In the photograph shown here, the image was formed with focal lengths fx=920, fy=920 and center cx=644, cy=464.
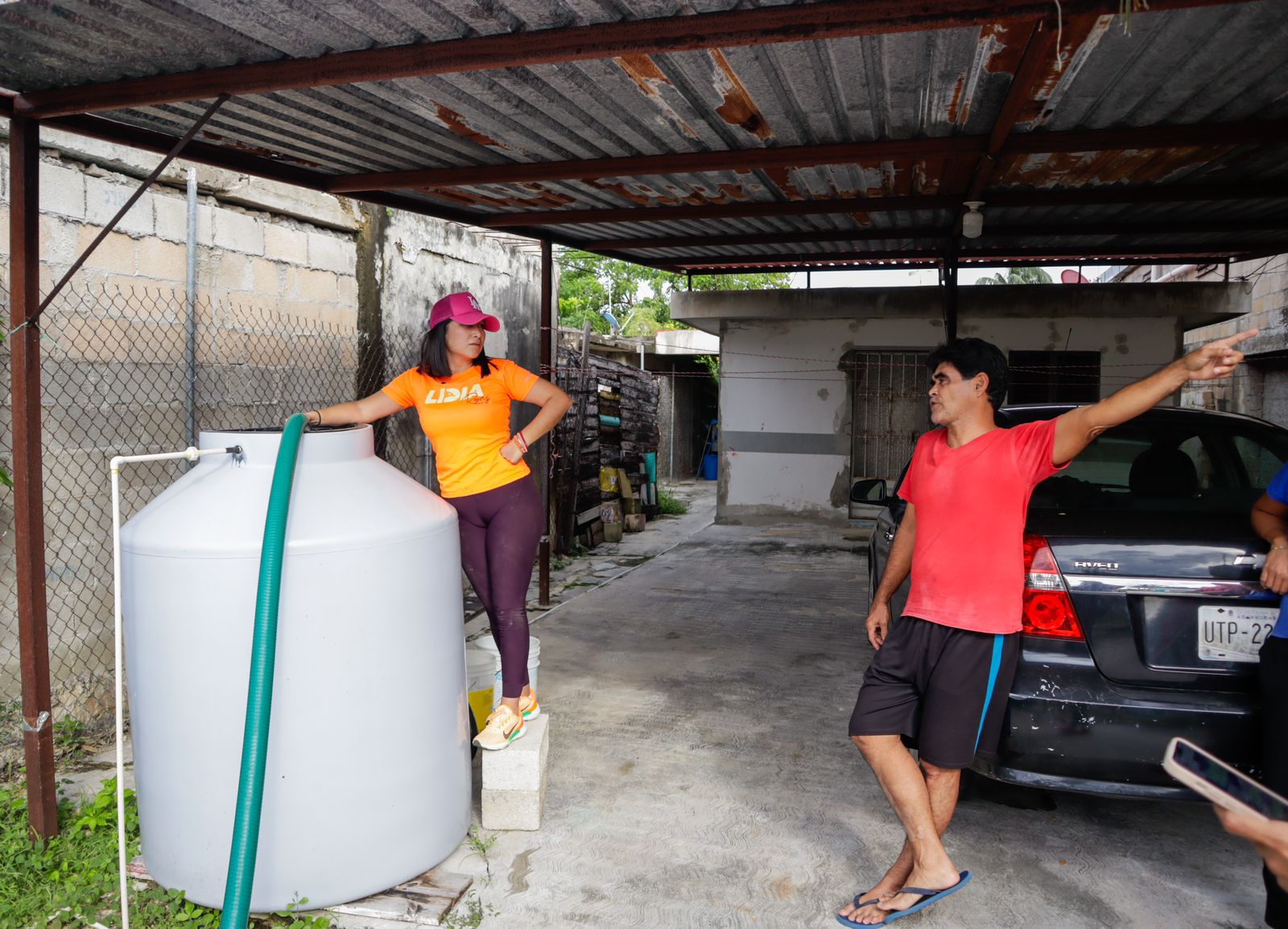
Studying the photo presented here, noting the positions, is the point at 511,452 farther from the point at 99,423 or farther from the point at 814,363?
the point at 814,363

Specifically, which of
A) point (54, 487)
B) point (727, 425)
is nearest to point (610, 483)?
point (727, 425)

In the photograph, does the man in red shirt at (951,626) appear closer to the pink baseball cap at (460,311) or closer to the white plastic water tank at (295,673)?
the white plastic water tank at (295,673)

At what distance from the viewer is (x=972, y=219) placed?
6051 mm

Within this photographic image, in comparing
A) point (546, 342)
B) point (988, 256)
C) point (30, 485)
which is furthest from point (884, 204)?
point (30, 485)

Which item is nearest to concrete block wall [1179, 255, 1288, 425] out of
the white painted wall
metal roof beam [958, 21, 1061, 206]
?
the white painted wall

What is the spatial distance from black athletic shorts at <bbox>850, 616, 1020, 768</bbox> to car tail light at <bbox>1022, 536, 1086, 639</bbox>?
15cm

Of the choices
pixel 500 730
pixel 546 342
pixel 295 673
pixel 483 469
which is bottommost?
pixel 500 730

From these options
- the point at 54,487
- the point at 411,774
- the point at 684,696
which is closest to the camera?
the point at 411,774

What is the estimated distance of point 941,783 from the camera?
289 centimetres

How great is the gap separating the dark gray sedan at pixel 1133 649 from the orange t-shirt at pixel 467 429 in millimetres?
1944

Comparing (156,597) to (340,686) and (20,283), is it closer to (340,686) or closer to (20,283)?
(340,686)

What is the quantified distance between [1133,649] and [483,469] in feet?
7.69

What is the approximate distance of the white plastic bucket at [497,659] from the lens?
3754 millimetres

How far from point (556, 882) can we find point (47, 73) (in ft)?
11.2
